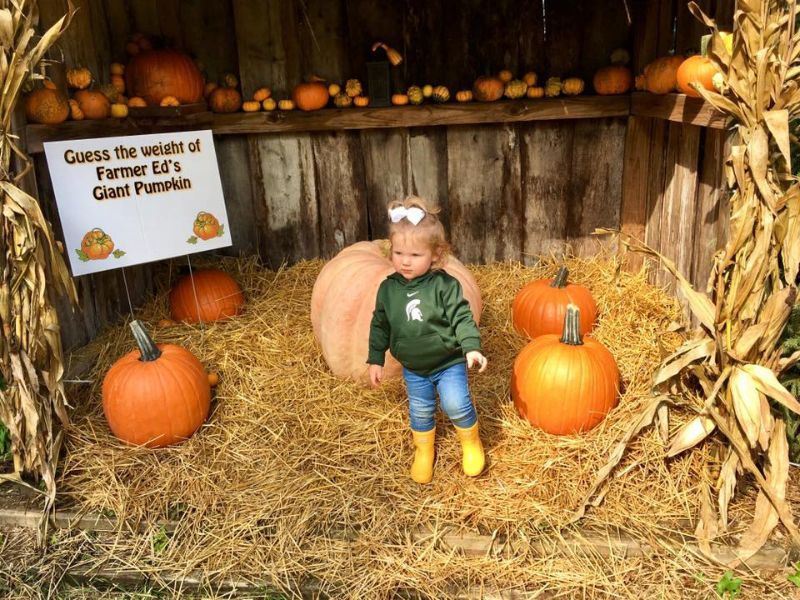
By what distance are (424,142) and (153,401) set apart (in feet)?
9.18

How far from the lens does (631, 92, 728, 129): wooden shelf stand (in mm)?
3227

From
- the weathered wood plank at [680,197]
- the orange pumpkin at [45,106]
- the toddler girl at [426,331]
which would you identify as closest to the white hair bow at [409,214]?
the toddler girl at [426,331]

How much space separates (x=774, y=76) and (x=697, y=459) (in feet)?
5.09

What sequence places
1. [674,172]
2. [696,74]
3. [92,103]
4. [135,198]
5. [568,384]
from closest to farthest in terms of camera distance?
1. [568,384]
2. [696,74]
3. [135,198]
4. [92,103]
5. [674,172]

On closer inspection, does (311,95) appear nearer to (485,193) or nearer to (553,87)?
(485,193)

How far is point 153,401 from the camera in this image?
3.18 meters

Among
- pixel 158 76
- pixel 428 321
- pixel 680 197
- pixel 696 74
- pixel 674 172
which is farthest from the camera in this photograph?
pixel 158 76

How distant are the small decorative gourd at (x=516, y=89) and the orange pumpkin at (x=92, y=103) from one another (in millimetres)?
2586

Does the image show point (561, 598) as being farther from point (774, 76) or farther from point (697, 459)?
point (774, 76)

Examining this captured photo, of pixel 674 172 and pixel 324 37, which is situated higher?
pixel 324 37

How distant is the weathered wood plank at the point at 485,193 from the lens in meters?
4.99

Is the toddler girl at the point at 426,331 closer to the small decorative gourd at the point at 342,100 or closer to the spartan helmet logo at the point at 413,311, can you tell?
the spartan helmet logo at the point at 413,311

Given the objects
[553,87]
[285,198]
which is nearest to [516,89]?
[553,87]

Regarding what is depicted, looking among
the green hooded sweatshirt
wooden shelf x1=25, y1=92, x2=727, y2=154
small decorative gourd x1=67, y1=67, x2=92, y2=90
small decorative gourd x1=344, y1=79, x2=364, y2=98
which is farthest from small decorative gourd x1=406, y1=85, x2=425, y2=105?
the green hooded sweatshirt
